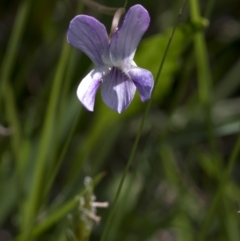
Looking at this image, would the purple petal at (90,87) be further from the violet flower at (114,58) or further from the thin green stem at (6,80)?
Result: the thin green stem at (6,80)

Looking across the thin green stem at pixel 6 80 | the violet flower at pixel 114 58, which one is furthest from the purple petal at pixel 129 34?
the thin green stem at pixel 6 80

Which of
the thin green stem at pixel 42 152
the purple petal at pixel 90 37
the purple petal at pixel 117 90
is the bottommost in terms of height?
the thin green stem at pixel 42 152

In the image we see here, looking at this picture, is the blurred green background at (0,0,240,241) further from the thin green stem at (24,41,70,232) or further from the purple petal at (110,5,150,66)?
the purple petal at (110,5,150,66)

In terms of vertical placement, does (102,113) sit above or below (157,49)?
below

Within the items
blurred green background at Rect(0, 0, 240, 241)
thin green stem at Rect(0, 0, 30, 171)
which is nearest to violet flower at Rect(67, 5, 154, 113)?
blurred green background at Rect(0, 0, 240, 241)

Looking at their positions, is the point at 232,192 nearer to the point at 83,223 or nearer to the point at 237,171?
the point at 237,171

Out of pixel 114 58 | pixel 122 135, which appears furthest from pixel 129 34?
pixel 122 135

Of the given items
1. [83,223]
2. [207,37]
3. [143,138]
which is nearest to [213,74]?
[207,37]
